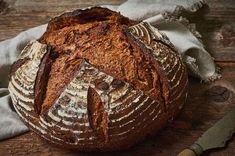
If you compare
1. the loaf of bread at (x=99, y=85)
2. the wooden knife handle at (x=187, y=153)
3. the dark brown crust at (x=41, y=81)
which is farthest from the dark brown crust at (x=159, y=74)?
the dark brown crust at (x=41, y=81)

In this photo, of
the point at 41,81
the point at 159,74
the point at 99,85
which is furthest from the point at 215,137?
the point at 41,81

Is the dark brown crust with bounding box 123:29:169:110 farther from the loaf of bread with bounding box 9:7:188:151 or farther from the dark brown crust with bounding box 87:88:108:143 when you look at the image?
the dark brown crust with bounding box 87:88:108:143

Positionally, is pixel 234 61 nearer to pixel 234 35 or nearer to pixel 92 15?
pixel 234 35

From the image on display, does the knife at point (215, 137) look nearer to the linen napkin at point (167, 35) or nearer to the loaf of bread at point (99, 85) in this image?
the loaf of bread at point (99, 85)

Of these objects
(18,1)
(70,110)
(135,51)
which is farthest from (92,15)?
(18,1)

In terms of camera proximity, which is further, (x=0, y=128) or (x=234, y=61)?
(x=234, y=61)
